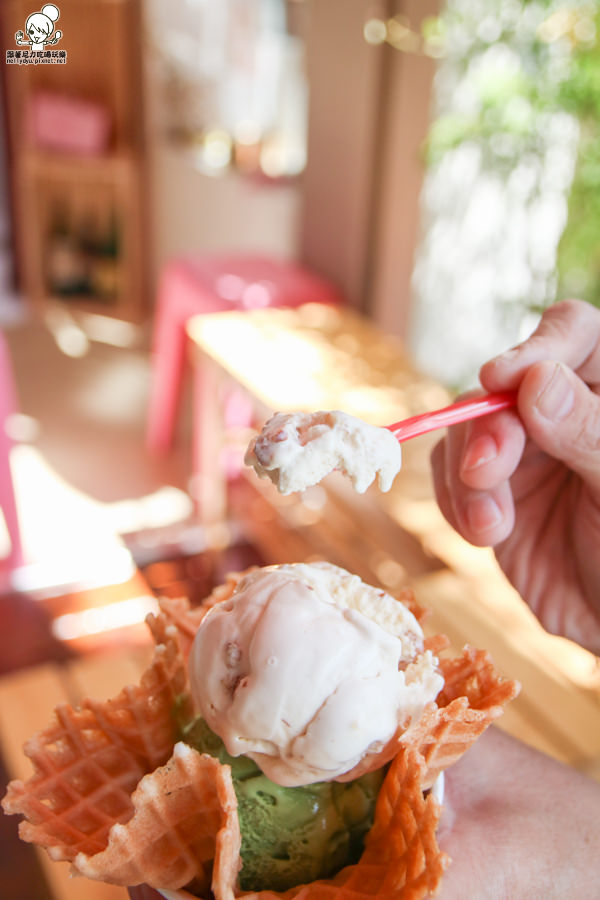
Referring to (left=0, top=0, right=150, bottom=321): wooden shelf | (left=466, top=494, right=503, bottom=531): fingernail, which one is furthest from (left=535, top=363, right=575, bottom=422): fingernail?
(left=0, top=0, right=150, bottom=321): wooden shelf

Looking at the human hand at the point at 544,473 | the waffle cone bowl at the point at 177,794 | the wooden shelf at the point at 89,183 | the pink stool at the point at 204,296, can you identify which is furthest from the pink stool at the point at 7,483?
the wooden shelf at the point at 89,183

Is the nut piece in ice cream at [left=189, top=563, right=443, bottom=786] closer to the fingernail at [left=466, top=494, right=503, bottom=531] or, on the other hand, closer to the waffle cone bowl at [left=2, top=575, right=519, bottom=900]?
the waffle cone bowl at [left=2, top=575, right=519, bottom=900]

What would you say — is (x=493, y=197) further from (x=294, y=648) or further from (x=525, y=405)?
(x=294, y=648)

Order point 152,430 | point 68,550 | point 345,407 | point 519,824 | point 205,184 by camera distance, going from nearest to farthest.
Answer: point 519,824 → point 345,407 → point 68,550 → point 152,430 → point 205,184

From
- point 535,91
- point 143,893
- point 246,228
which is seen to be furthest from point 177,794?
point 246,228

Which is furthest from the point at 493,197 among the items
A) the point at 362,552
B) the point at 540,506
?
the point at 540,506

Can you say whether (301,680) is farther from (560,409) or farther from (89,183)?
(89,183)
